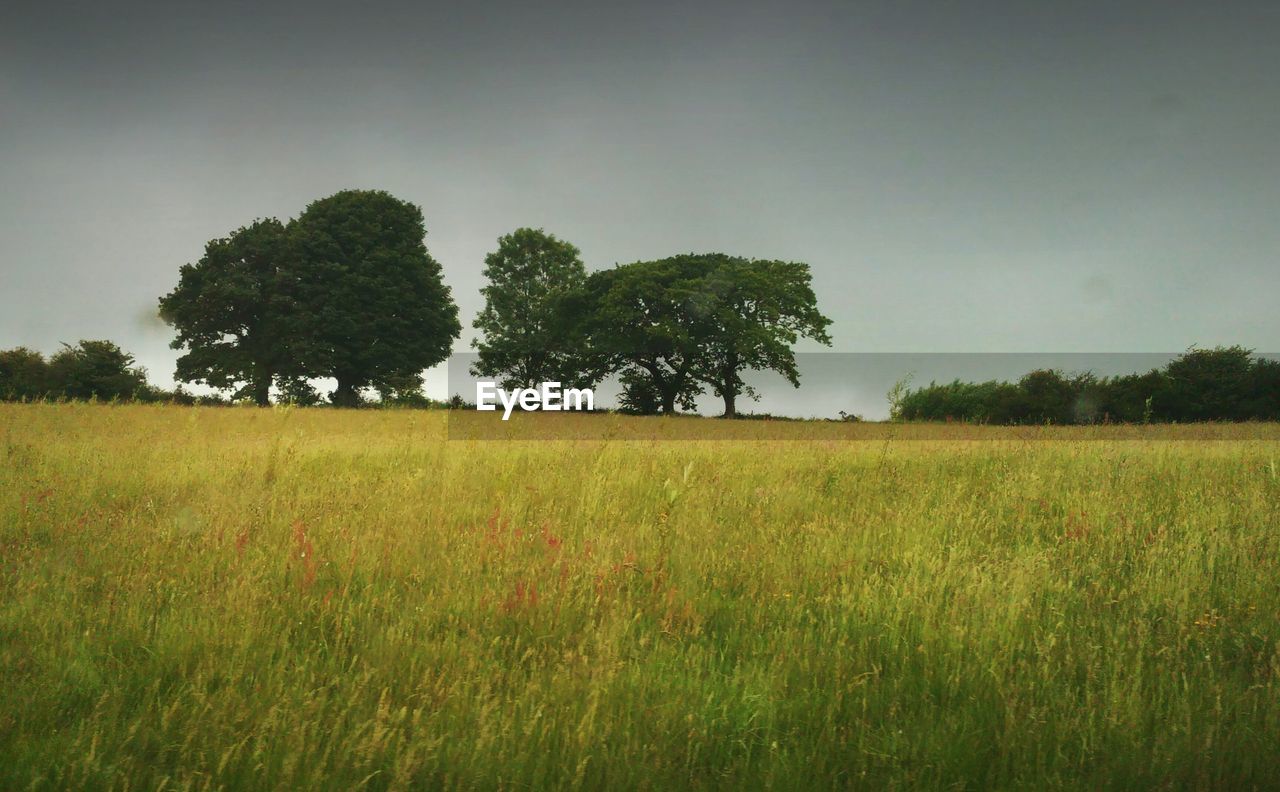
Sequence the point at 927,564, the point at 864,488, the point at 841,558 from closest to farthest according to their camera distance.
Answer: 1. the point at 927,564
2. the point at 841,558
3. the point at 864,488

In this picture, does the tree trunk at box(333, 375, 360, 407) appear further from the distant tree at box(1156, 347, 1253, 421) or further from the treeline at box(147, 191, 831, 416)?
the distant tree at box(1156, 347, 1253, 421)

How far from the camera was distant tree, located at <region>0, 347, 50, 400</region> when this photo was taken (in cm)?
4169

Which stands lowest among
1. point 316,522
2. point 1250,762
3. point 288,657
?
point 1250,762

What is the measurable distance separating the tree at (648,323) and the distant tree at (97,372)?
26020 mm

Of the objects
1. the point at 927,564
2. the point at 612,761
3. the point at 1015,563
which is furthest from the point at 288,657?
the point at 1015,563

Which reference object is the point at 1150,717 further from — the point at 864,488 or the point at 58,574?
the point at 58,574

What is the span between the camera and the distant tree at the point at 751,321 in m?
38.7

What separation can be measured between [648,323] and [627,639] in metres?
37.1

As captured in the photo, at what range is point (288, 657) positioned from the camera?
12.3 feet

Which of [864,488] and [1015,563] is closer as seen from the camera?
[1015,563]

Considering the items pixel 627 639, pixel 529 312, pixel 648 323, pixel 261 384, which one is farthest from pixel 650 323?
pixel 627 639

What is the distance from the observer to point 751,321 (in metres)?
39.5

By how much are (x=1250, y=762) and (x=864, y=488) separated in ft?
20.5

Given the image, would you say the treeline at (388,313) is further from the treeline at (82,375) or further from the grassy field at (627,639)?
the grassy field at (627,639)
